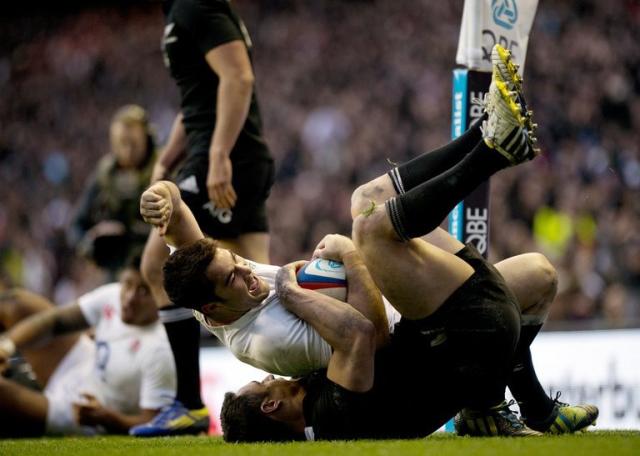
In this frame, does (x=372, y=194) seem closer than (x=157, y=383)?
Yes

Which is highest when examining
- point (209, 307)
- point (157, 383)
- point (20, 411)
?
point (209, 307)

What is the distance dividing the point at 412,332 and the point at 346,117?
10742 mm

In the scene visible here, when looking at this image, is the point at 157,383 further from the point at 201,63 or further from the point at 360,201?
the point at 360,201

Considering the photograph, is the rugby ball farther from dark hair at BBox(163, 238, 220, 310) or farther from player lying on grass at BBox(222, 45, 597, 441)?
dark hair at BBox(163, 238, 220, 310)

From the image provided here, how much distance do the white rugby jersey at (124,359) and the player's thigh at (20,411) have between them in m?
0.43

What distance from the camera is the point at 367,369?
384 cm

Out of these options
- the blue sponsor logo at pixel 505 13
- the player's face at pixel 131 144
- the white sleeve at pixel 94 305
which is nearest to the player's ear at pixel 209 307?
the blue sponsor logo at pixel 505 13

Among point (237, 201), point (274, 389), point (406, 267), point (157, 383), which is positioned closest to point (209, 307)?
point (274, 389)

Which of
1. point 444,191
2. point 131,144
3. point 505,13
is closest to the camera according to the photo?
point 444,191

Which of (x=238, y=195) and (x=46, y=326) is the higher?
(x=238, y=195)

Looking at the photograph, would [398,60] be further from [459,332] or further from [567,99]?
[459,332]

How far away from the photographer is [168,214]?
4.16m

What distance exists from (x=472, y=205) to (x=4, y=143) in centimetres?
1510

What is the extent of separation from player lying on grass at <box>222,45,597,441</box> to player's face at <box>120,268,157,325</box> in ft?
8.20
